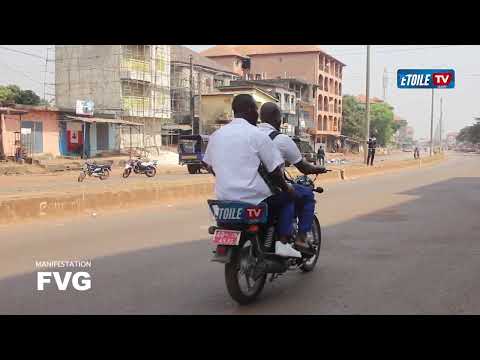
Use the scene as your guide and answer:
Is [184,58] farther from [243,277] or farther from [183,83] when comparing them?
[243,277]

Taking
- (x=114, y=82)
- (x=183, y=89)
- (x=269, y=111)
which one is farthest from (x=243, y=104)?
(x=183, y=89)

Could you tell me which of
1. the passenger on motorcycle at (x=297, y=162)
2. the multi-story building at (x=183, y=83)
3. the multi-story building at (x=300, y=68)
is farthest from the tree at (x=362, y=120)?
the passenger on motorcycle at (x=297, y=162)

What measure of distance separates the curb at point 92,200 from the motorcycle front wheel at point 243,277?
5.70 meters

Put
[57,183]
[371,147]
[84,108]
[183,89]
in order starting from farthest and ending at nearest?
[183,89] < [84,108] < [371,147] < [57,183]

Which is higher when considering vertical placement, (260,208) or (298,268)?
(260,208)

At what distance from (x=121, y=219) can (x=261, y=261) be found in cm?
570

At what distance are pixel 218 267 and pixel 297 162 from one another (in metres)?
1.68

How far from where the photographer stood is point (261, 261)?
464cm

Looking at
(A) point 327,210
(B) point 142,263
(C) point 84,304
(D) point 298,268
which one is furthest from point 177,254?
(A) point 327,210

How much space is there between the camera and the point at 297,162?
5.17 m

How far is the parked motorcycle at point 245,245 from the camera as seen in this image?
14.5 ft

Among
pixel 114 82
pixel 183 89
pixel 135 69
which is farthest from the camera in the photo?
pixel 183 89

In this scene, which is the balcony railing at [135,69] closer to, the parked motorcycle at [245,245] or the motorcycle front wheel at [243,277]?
the parked motorcycle at [245,245]
